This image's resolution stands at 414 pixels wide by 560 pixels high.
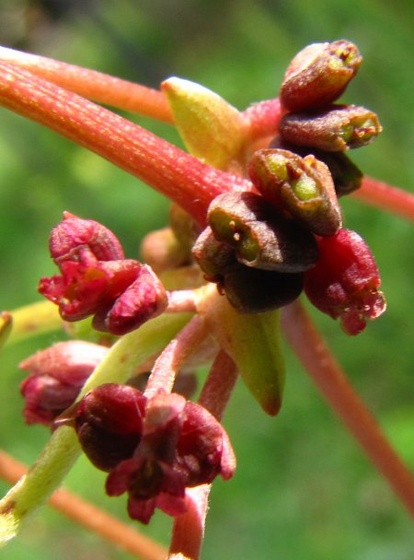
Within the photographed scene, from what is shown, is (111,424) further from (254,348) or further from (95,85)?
(95,85)

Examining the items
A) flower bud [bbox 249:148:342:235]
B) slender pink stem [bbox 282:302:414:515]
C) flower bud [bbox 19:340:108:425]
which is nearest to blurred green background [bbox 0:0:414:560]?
slender pink stem [bbox 282:302:414:515]

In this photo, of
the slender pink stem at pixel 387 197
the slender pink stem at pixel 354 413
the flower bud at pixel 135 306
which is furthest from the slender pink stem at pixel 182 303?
the slender pink stem at pixel 387 197

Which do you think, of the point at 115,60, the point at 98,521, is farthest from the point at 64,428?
the point at 115,60

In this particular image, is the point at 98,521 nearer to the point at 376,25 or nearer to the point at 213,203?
the point at 213,203

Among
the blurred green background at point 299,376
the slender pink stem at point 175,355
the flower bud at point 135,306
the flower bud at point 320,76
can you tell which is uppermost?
the flower bud at point 320,76

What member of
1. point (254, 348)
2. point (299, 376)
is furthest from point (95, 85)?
point (299, 376)

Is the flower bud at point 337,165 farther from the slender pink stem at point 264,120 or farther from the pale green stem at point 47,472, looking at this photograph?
the pale green stem at point 47,472
